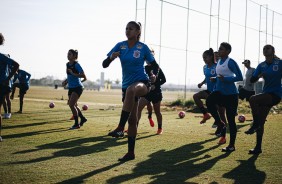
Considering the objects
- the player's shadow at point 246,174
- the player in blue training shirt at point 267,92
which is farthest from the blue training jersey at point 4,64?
the player in blue training shirt at point 267,92

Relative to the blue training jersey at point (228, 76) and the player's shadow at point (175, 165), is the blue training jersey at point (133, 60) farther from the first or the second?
the blue training jersey at point (228, 76)

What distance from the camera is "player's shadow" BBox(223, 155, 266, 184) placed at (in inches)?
174

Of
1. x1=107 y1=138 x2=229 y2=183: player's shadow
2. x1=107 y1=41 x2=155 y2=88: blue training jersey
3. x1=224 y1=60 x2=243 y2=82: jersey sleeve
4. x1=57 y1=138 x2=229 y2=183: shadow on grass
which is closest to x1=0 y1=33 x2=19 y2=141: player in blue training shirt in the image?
x1=107 y1=41 x2=155 y2=88: blue training jersey

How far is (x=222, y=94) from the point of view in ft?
22.9

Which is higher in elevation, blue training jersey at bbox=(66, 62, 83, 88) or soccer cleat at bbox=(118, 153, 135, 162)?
blue training jersey at bbox=(66, 62, 83, 88)

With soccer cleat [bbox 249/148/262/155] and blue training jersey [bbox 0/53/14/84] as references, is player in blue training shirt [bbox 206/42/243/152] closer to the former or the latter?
soccer cleat [bbox 249/148/262/155]

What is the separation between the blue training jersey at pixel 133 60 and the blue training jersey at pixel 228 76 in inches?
75.6

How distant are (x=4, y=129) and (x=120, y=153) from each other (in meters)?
4.35

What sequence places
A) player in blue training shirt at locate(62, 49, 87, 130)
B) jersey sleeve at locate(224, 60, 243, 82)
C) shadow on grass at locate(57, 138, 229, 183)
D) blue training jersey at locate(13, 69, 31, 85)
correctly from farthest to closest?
blue training jersey at locate(13, 69, 31, 85)
player in blue training shirt at locate(62, 49, 87, 130)
jersey sleeve at locate(224, 60, 243, 82)
shadow on grass at locate(57, 138, 229, 183)

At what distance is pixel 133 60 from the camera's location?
5727 millimetres

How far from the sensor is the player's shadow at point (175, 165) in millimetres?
4445

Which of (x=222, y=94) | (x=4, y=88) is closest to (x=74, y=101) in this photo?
(x=4, y=88)

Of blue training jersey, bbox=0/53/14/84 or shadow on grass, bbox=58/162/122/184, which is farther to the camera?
blue training jersey, bbox=0/53/14/84

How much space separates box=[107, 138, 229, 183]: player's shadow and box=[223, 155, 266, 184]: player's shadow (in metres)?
0.42
